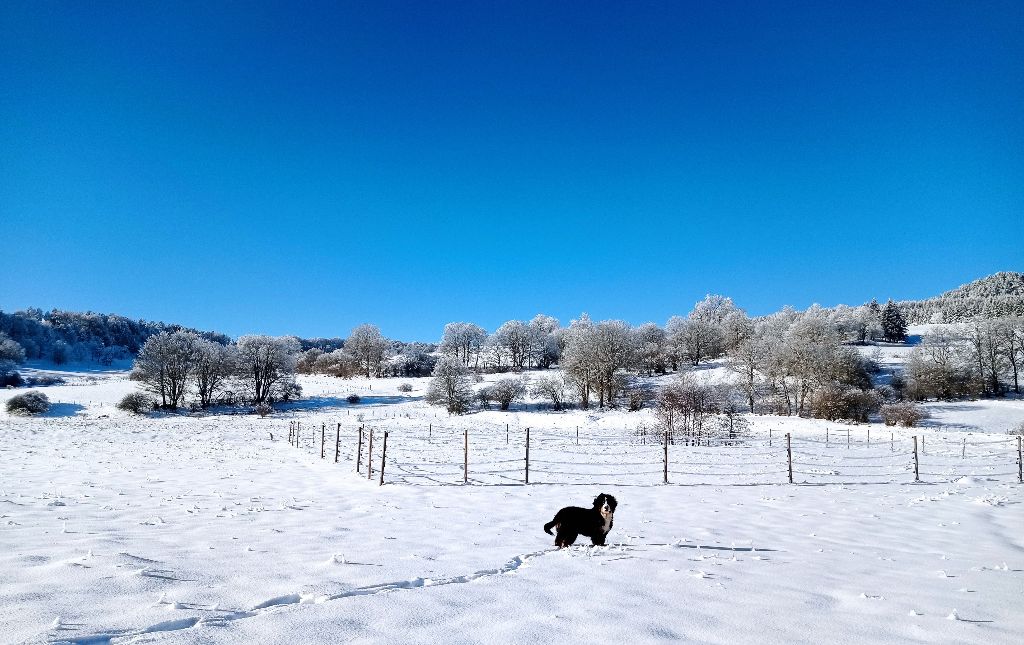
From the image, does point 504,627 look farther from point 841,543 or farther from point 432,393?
point 432,393

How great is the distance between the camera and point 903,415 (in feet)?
133

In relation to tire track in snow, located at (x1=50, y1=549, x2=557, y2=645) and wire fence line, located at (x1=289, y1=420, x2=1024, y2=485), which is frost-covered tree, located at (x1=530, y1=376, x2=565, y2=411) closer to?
wire fence line, located at (x1=289, y1=420, x2=1024, y2=485)

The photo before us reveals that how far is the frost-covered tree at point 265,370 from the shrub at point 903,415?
59.3 meters

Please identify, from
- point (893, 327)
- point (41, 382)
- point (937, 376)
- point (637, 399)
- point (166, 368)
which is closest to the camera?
point (637, 399)

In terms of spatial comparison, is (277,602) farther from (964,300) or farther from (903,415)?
(964,300)

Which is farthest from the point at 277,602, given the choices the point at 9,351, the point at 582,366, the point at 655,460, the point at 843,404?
the point at 9,351

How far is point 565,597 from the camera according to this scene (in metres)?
4.35

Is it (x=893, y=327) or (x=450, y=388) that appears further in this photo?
(x=893, y=327)

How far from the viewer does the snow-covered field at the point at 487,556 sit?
3631 mm

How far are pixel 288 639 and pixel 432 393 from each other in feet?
173

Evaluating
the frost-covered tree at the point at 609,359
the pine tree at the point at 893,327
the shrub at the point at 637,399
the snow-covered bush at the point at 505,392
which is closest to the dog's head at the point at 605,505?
the shrub at the point at 637,399

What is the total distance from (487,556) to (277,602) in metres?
2.83

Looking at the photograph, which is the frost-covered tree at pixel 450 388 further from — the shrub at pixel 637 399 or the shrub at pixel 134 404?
the shrub at pixel 134 404

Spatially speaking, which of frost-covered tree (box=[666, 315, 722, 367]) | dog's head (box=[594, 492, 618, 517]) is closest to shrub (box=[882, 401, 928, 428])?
frost-covered tree (box=[666, 315, 722, 367])
